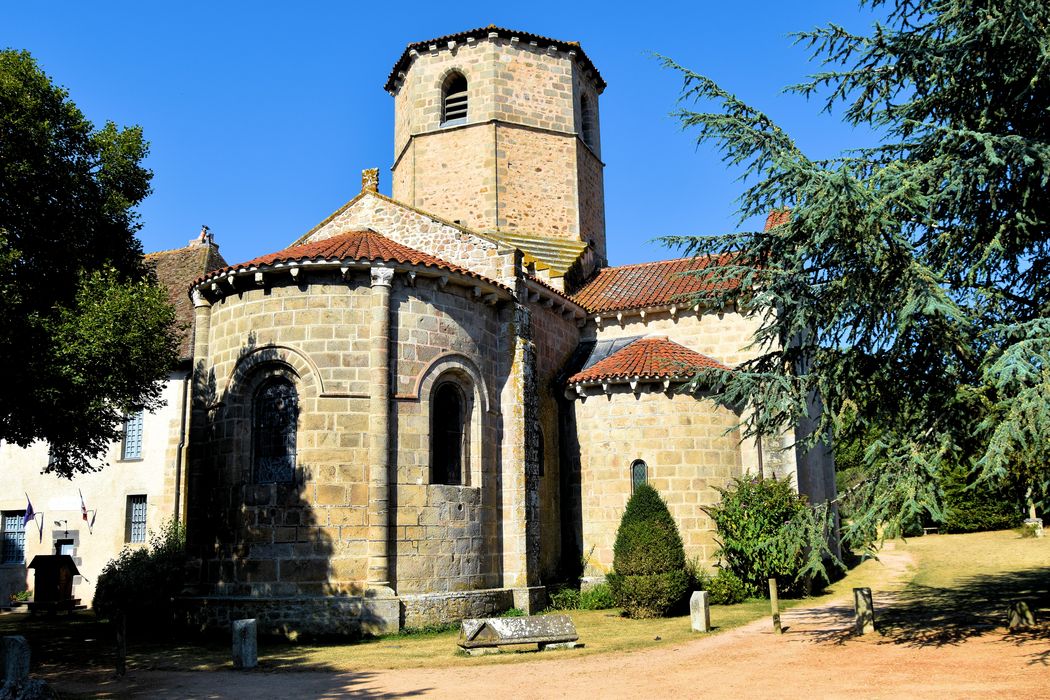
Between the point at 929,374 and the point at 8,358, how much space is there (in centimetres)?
1278

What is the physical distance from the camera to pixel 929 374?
1175 cm

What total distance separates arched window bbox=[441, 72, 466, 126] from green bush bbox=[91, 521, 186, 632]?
1313cm

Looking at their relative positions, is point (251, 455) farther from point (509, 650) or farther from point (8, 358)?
point (509, 650)

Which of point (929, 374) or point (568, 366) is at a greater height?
point (568, 366)

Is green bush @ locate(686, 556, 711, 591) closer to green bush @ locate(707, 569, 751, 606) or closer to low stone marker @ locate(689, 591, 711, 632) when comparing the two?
green bush @ locate(707, 569, 751, 606)

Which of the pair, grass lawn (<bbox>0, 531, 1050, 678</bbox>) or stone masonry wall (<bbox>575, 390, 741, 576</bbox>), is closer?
grass lawn (<bbox>0, 531, 1050, 678</bbox>)

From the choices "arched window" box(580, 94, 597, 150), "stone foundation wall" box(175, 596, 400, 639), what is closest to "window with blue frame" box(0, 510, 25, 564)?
"stone foundation wall" box(175, 596, 400, 639)

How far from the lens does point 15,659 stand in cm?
938

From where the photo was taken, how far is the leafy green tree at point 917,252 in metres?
10.6

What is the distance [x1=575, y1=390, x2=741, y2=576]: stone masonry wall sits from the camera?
18844mm

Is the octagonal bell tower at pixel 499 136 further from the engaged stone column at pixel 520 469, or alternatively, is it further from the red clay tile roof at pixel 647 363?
the engaged stone column at pixel 520 469

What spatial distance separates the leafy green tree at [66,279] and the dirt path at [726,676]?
13.9 feet

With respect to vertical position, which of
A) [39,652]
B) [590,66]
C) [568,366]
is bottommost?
[39,652]

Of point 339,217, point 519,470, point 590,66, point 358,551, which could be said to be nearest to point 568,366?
point 519,470
